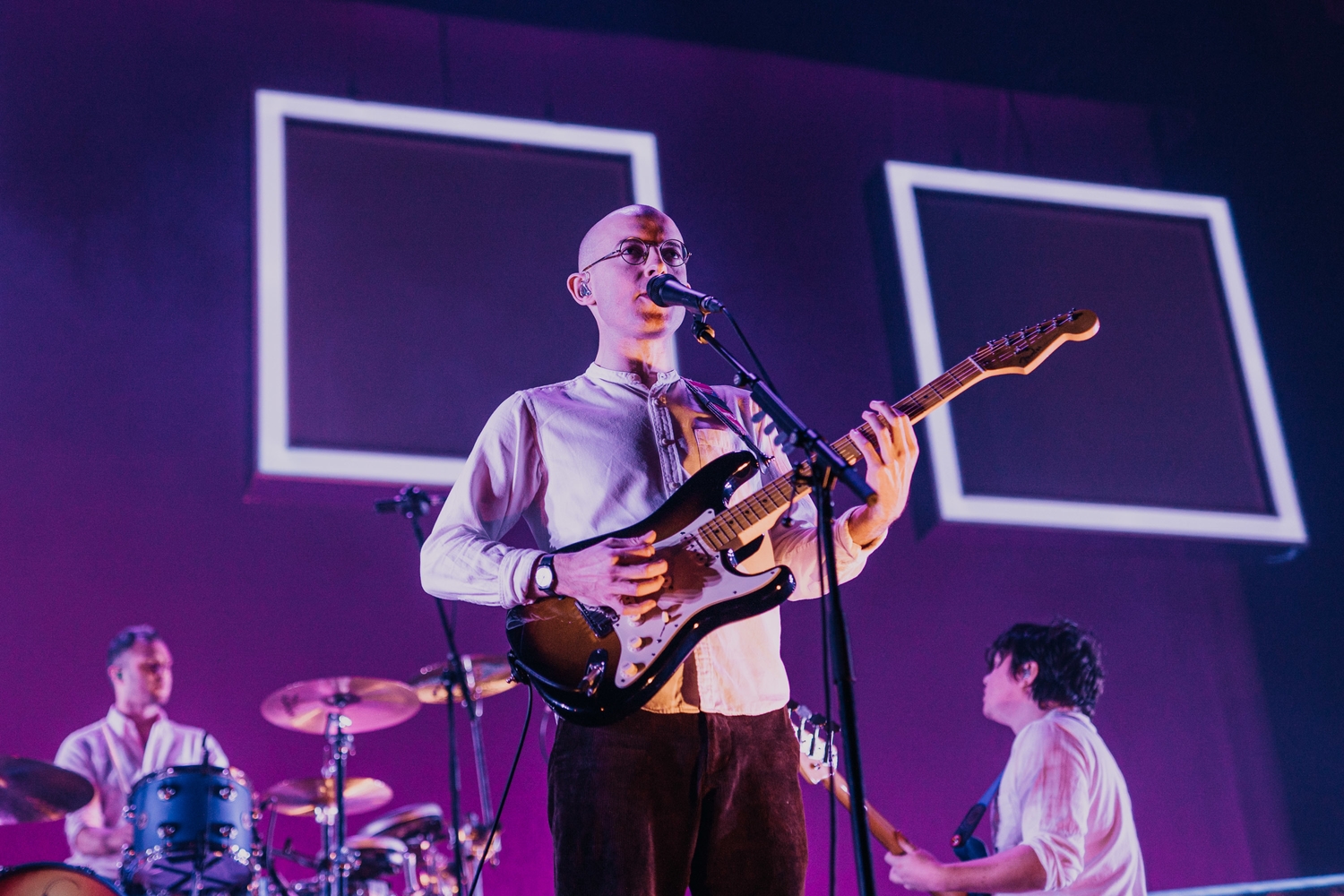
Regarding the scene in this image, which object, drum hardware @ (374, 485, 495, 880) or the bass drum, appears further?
drum hardware @ (374, 485, 495, 880)

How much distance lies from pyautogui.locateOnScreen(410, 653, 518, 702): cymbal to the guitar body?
2767 millimetres

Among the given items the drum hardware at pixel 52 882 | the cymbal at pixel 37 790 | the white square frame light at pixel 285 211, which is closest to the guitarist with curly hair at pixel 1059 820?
the drum hardware at pixel 52 882

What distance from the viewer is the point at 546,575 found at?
244cm

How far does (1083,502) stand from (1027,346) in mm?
3984

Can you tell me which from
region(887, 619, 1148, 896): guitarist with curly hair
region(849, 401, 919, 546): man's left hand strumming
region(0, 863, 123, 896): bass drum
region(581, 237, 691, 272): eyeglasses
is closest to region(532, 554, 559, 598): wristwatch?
region(849, 401, 919, 546): man's left hand strumming

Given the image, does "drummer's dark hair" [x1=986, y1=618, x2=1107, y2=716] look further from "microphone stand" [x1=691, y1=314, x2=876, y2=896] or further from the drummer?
the drummer

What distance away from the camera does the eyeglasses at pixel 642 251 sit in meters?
2.88

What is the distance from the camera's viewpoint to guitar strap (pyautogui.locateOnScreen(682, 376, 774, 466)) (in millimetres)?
2689

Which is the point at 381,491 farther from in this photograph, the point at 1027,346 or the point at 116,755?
the point at 1027,346

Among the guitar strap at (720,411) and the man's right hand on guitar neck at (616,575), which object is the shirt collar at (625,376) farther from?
the man's right hand on guitar neck at (616,575)

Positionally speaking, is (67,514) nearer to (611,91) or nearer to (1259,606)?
(611,91)

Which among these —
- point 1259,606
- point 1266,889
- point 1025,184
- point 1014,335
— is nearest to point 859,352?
point 1025,184

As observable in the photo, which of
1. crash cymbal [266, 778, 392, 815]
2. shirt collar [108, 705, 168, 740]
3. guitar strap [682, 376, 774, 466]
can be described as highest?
guitar strap [682, 376, 774, 466]

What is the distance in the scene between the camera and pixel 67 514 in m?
5.67
